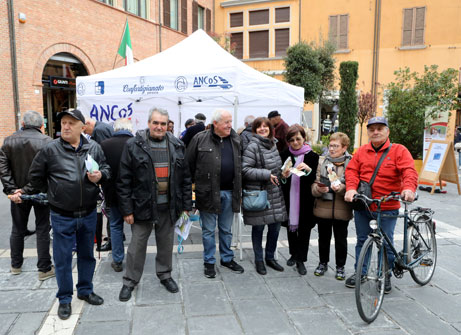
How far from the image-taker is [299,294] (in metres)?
3.59

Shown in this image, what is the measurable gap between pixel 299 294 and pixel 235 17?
23.7 m

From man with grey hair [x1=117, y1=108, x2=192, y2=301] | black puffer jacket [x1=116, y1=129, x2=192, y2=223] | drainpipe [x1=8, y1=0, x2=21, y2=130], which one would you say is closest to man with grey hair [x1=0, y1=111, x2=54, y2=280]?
man with grey hair [x1=117, y1=108, x2=192, y2=301]

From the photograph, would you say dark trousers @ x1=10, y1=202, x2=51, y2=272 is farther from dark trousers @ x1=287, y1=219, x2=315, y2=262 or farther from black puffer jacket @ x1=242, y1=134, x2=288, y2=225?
dark trousers @ x1=287, y1=219, x2=315, y2=262

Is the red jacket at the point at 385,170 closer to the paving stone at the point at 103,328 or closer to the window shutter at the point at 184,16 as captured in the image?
→ the paving stone at the point at 103,328

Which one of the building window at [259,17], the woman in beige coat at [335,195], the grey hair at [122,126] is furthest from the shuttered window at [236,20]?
the woman in beige coat at [335,195]

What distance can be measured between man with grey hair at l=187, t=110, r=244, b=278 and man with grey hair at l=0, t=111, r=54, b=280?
1.67m

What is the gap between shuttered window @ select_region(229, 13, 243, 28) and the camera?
24.3 metres

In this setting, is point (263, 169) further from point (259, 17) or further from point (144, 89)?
point (259, 17)

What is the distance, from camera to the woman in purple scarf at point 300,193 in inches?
157

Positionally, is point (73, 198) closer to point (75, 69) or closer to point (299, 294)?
point (299, 294)

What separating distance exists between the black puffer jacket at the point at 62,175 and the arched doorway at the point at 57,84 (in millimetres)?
10652

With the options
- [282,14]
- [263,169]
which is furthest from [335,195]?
[282,14]

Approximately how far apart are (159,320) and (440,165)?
797cm

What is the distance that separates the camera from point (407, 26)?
2088 cm
